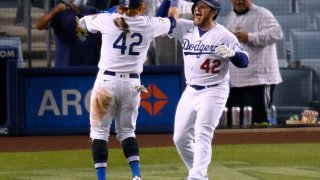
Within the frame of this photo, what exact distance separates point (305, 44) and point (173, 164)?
426 cm

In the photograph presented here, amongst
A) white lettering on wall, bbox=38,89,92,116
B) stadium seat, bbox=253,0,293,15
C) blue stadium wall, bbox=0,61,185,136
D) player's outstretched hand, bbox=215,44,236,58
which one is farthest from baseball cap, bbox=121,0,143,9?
stadium seat, bbox=253,0,293,15

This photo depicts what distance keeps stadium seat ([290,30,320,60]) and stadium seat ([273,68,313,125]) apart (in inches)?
12.4

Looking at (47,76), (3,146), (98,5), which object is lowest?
(3,146)

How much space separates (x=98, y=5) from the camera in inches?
563

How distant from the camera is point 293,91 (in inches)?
571

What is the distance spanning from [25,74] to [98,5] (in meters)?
1.54

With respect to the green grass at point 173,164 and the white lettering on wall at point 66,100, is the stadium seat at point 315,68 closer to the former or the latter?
the green grass at point 173,164

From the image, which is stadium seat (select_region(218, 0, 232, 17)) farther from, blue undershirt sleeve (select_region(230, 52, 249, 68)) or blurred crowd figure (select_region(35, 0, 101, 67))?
blue undershirt sleeve (select_region(230, 52, 249, 68))

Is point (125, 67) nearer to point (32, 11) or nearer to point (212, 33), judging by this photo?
point (212, 33)

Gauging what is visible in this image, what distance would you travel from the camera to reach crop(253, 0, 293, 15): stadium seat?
15117 millimetres

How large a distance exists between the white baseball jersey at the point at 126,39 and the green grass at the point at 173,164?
56.1 inches

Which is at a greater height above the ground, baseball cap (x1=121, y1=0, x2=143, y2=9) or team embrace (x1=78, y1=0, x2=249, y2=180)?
baseball cap (x1=121, y1=0, x2=143, y2=9)

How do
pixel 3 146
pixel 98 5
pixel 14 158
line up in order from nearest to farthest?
pixel 14 158, pixel 3 146, pixel 98 5

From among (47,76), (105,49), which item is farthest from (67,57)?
(105,49)
